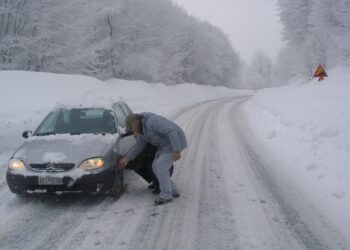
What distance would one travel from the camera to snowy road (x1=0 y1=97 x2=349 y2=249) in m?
4.14


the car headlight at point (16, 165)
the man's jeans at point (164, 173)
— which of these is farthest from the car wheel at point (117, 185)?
the car headlight at point (16, 165)

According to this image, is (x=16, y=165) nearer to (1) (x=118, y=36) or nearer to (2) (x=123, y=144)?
(2) (x=123, y=144)

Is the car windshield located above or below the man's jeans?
above

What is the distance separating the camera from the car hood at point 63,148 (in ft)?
17.3

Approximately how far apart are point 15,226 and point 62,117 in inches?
109

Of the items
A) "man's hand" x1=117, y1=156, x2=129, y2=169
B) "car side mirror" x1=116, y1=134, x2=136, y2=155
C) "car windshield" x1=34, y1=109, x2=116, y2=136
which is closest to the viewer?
"man's hand" x1=117, y1=156, x2=129, y2=169

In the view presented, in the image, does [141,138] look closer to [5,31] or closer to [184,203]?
[184,203]

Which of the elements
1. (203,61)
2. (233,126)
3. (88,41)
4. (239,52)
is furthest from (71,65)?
(239,52)

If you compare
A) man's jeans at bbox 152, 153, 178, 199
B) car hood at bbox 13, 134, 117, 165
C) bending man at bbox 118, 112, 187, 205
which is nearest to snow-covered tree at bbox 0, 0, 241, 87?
car hood at bbox 13, 134, 117, 165

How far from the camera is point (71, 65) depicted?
2786cm

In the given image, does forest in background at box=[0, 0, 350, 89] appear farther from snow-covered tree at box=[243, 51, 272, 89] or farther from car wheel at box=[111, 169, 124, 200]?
snow-covered tree at box=[243, 51, 272, 89]

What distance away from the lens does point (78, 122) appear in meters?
6.72

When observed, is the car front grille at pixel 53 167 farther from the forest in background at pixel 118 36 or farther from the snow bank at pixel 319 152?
the forest in background at pixel 118 36

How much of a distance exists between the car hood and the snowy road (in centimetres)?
77
